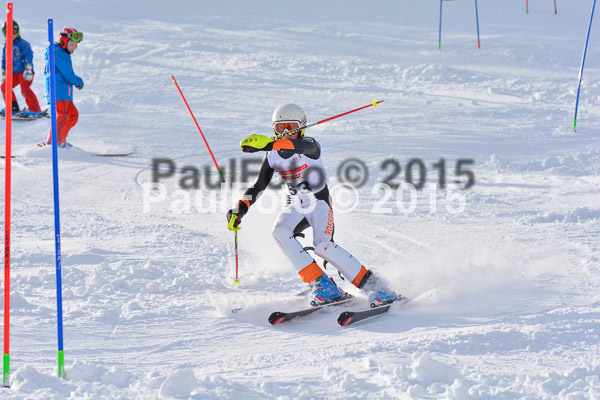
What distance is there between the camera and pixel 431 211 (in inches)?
297

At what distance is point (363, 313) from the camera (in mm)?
4699

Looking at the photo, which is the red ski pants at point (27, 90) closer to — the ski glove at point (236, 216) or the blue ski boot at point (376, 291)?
the ski glove at point (236, 216)

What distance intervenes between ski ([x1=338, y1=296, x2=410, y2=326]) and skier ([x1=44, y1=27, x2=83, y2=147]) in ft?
19.9

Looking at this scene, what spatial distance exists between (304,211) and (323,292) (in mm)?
663

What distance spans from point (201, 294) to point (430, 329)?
1872 mm

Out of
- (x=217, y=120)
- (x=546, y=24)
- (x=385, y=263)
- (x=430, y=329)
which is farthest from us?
(x=546, y=24)

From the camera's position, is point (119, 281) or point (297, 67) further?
Answer: point (297, 67)

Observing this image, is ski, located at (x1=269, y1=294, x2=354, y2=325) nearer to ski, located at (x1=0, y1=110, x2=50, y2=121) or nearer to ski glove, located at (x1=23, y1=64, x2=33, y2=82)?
ski glove, located at (x1=23, y1=64, x2=33, y2=82)

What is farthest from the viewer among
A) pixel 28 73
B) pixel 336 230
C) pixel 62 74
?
pixel 28 73

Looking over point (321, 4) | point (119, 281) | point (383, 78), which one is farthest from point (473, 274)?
point (321, 4)

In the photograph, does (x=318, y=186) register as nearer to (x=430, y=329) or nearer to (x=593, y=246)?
(x=430, y=329)

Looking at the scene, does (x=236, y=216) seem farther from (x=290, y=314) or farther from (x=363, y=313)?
(x=363, y=313)

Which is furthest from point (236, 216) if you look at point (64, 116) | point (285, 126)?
point (64, 116)

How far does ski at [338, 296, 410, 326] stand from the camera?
4578 millimetres
